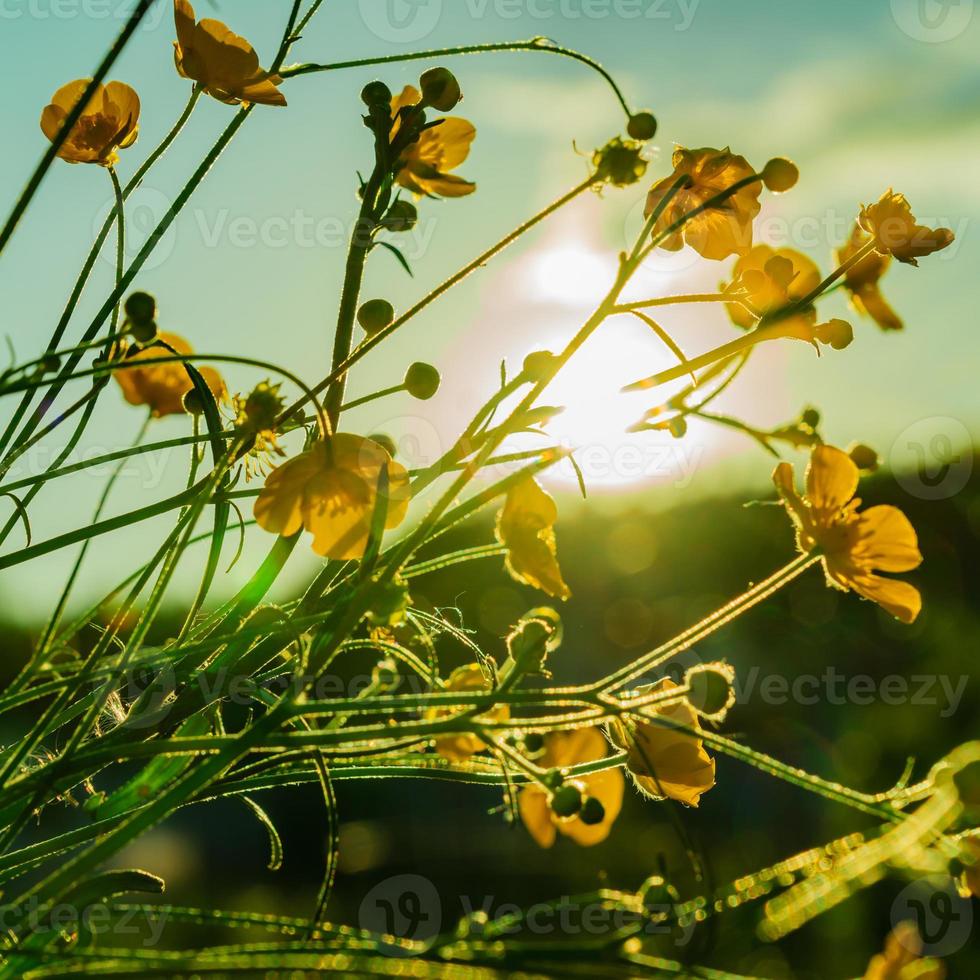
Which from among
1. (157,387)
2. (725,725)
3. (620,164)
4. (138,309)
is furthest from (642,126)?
(725,725)

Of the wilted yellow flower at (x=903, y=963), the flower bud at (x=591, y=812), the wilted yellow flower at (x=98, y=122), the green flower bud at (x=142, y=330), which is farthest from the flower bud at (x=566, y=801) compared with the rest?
the wilted yellow flower at (x=98, y=122)

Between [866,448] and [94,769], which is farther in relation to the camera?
[866,448]

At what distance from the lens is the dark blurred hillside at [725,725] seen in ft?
8.86

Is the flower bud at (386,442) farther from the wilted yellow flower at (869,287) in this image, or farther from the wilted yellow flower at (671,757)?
the wilted yellow flower at (869,287)

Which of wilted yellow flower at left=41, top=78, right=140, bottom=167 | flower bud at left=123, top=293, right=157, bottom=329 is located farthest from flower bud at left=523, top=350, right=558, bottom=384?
wilted yellow flower at left=41, top=78, right=140, bottom=167

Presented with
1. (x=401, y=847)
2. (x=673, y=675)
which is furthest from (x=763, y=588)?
(x=401, y=847)

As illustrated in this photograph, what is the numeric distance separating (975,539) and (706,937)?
326 centimetres

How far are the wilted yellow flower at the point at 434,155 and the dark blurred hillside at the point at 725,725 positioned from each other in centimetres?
193

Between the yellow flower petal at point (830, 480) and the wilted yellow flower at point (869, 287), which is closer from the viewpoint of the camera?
the yellow flower petal at point (830, 480)

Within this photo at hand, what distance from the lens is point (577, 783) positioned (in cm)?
48

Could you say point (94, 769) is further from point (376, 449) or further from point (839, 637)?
point (839, 637)

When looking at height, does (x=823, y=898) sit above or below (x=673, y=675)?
below

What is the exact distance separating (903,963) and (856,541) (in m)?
0.22

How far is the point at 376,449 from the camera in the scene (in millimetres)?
444
